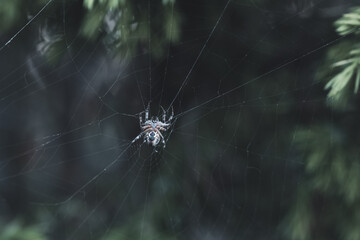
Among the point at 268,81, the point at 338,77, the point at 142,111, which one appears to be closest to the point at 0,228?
the point at 142,111

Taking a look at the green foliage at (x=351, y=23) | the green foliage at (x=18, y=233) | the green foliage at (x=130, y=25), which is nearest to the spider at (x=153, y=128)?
the green foliage at (x=130, y=25)

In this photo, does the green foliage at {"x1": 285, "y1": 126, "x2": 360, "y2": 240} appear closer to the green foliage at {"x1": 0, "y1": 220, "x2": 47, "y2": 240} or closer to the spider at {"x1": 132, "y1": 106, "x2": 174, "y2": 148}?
the spider at {"x1": 132, "y1": 106, "x2": 174, "y2": 148}

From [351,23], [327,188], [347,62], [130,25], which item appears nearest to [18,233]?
[130,25]

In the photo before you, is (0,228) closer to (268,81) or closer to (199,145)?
(199,145)

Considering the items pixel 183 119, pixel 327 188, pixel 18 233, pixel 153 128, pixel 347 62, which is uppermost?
pixel 153 128

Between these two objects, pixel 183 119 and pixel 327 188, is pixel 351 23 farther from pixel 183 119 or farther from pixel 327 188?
pixel 183 119

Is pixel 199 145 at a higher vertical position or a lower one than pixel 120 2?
lower

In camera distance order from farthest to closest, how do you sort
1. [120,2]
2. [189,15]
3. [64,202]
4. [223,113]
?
[64,202] → [223,113] → [189,15] → [120,2]

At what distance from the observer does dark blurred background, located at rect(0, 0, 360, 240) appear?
272cm

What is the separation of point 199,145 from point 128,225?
0.65 metres

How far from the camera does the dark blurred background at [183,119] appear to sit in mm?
2717

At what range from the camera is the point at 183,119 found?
323 cm

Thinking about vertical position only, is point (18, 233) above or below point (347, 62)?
above

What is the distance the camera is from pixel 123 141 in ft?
11.3
